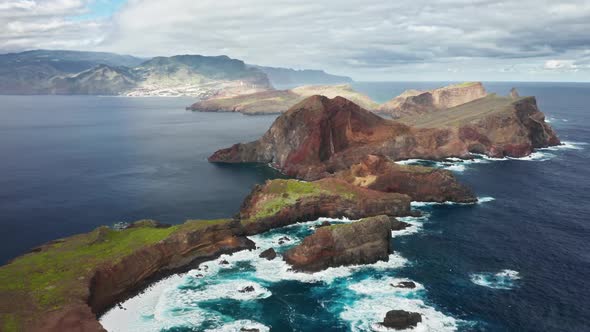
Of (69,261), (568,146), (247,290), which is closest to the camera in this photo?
(247,290)

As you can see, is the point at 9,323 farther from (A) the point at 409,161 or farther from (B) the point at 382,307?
(A) the point at 409,161

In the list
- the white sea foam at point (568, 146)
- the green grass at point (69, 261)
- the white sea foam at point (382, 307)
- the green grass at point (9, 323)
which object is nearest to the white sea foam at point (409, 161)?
the white sea foam at point (568, 146)

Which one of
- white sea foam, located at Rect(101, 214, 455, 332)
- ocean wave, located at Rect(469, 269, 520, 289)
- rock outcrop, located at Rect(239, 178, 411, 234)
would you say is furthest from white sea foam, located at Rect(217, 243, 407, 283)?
rock outcrop, located at Rect(239, 178, 411, 234)

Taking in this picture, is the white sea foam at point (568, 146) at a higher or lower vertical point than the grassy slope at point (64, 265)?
higher

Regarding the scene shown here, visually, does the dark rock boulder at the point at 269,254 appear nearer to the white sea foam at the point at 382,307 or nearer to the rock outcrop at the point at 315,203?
the white sea foam at the point at 382,307

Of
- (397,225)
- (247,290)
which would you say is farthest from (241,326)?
(397,225)

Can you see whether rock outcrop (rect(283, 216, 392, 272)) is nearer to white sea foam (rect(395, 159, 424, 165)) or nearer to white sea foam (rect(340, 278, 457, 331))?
white sea foam (rect(340, 278, 457, 331))
